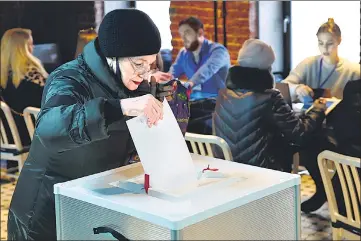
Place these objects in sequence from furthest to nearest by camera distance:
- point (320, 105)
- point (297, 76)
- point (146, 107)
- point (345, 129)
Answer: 1. point (297, 76)
2. point (320, 105)
3. point (345, 129)
4. point (146, 107)

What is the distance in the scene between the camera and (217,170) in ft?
3.75

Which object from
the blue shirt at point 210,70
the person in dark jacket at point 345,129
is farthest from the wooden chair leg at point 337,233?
the blue shirt at point 210,70

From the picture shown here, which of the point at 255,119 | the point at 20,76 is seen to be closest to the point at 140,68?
the point at 255,119

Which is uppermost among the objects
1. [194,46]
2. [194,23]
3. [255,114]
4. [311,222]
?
[194,23]

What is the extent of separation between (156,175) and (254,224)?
0.19 meters

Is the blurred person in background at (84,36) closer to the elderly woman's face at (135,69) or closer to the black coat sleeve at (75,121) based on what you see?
the elderly woman's face at (135,69)

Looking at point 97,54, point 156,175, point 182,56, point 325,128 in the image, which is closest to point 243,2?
point 182,56

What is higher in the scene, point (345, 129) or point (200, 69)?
point (200, 69)

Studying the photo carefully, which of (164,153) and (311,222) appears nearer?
(164,153)

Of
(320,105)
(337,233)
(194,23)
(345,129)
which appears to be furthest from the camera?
(194,23)

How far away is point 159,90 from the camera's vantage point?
1.22m

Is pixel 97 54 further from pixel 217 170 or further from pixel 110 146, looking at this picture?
pixel 217 170

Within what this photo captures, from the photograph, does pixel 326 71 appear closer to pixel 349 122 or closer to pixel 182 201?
pixel 349 122

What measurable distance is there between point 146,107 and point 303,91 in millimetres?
2494
